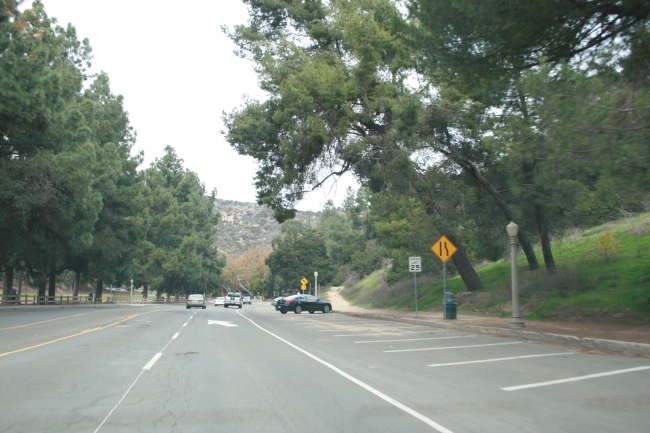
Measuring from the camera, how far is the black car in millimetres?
38706

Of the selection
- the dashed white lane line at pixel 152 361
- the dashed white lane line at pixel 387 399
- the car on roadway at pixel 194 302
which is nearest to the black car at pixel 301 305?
the car on roadway at pixel 194 302

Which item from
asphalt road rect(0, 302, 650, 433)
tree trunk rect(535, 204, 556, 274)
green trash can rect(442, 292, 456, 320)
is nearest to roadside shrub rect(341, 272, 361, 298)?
tree trunk rect(535, 204, 556, 274)

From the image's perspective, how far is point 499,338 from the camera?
1700 cm

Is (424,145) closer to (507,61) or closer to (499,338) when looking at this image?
(507,61)

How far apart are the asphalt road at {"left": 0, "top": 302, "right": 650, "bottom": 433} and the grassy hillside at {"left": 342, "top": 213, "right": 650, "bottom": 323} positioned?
6.02 m

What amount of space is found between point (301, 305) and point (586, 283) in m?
21.3

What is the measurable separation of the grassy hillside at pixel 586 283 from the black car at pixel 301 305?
893 centimetres

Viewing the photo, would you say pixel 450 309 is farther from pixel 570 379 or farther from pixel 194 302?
pixel 194 302

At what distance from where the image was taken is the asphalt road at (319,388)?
22.4 ft

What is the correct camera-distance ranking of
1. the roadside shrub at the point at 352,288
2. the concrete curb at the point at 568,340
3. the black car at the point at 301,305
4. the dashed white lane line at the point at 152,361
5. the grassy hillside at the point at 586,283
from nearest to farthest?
the dashed white lane line at the point at 152,361 < the concrete curb at the point at 568,340 < the grassy hillside at the point at 586,283 < the black car at the point at 301,305 < the roadside shrub at the point at 352,288

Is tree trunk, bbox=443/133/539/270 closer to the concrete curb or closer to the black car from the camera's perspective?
the concrete curb

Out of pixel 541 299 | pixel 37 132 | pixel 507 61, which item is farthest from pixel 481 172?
pixel 37 132

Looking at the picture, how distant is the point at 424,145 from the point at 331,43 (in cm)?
759

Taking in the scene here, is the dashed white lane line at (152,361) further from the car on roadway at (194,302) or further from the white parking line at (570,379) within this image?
the car on roadway at (194,302)
